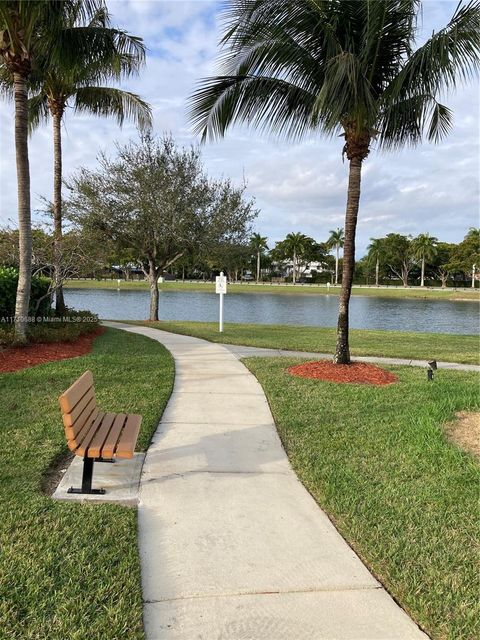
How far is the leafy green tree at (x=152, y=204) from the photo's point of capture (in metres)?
17.0

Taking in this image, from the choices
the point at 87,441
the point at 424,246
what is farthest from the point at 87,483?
the point at 424,246

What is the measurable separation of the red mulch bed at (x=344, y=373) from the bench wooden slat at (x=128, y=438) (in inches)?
168

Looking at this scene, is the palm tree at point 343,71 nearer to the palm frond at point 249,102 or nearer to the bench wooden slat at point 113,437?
the palm frond at point 249,102

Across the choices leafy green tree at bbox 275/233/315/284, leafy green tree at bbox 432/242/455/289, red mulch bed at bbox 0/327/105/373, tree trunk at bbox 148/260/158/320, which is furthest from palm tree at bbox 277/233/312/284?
red mulch bed at bbox 0/327/105/373

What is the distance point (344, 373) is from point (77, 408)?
528 centimetres

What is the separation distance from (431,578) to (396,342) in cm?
1181

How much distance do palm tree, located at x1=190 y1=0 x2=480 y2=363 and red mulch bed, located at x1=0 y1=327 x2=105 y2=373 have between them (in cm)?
490

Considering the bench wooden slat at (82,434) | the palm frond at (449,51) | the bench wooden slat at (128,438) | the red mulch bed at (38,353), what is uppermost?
the palm frond at (449,51)

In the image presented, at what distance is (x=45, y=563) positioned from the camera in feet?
9.08

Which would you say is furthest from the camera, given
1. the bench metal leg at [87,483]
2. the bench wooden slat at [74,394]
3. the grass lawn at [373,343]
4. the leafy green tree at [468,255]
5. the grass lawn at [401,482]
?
the leafy green tree at [468,255]

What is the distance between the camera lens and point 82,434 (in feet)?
12.2

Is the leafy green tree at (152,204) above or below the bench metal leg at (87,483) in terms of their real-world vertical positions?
above

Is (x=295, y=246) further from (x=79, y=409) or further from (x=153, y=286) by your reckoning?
(x=79, y=409)

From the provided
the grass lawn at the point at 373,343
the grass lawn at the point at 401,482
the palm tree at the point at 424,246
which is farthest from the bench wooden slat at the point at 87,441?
the palm tree at the point at 424,246
